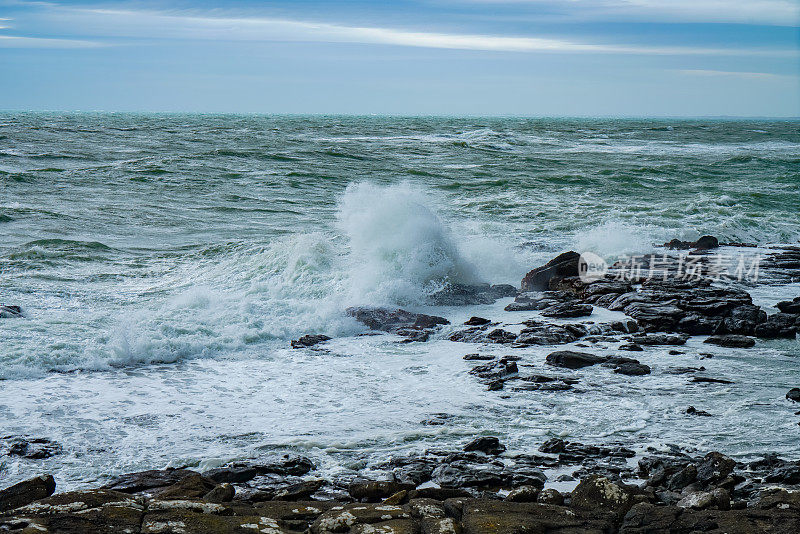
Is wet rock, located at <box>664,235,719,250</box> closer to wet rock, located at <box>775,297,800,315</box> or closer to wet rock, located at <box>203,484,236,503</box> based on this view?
wet rock, located at <box>775,297,800,315</box>

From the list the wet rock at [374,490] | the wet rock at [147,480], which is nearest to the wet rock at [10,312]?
the wet rock at [147,480]

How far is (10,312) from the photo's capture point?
964 centimetres

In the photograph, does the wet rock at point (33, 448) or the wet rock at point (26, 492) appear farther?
the wet rock at point (33, 448)

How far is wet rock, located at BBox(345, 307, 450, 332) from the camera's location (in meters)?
9.83

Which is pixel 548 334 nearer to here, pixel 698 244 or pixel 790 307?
pixel 790 307

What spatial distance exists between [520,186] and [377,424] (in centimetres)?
2044

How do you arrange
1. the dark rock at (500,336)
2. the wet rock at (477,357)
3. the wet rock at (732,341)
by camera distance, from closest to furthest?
1. the wet rock at (477,357)
2. the wet rock at (732,341)
3. the dark rock at (500,336)

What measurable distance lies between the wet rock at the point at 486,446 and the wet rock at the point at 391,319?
3973 millimetres

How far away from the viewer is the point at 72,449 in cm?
588

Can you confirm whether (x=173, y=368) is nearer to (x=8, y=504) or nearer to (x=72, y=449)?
(x=72, y=449)

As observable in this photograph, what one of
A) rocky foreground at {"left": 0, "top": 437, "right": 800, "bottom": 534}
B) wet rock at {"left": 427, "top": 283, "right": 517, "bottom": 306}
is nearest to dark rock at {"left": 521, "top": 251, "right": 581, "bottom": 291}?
wet rock at {"left": 427, "top": 283, "right": 517, "bottom": 306}

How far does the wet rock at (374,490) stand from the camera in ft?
16.0

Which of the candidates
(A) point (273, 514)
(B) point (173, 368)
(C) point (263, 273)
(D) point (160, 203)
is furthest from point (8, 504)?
(D) point (160, 203)

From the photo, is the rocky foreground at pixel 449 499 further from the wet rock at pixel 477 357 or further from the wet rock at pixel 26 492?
the wet rock at pixel 477 357
